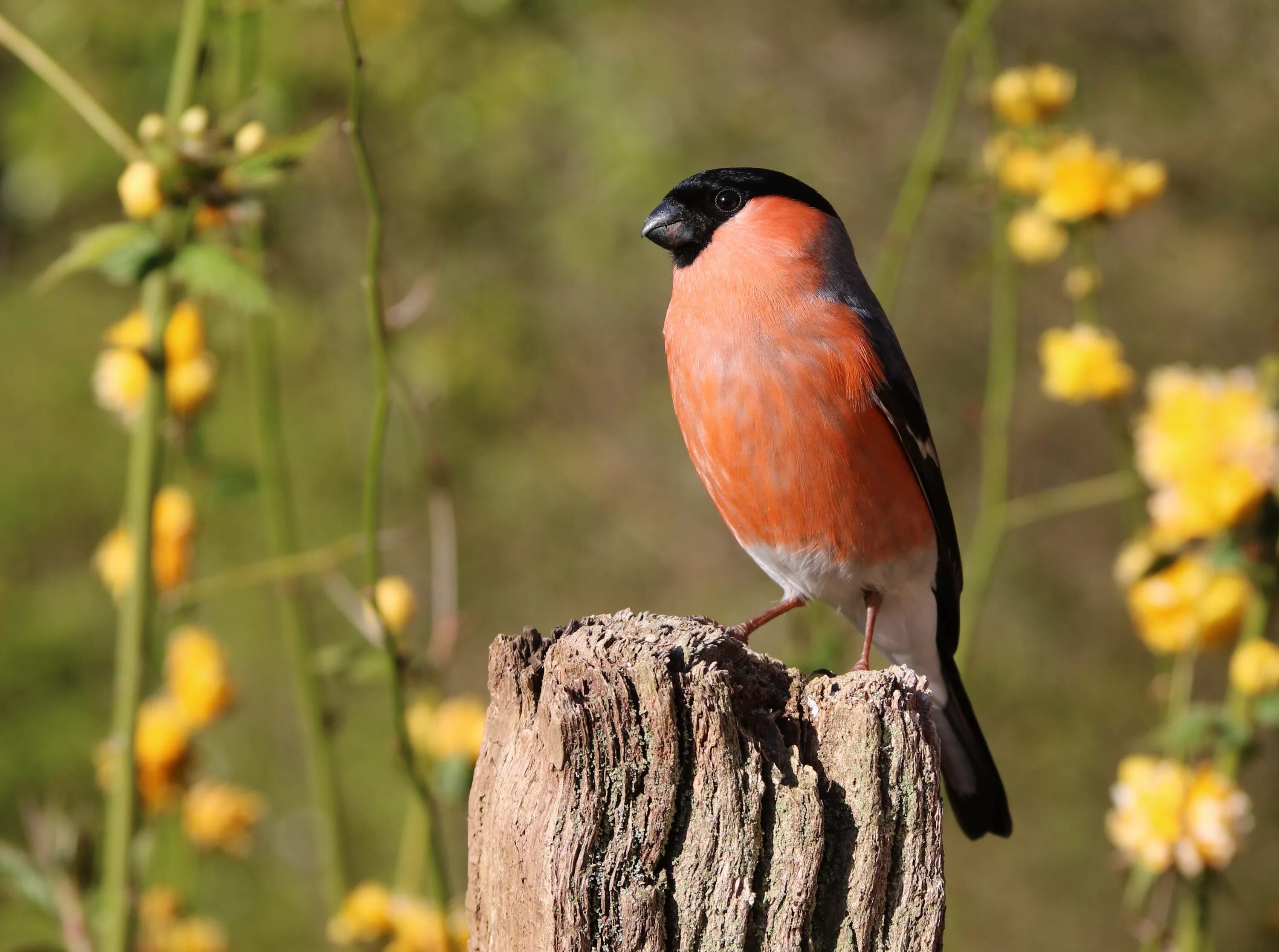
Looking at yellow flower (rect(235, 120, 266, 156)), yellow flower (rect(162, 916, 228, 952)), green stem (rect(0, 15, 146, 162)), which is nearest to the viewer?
yellow flower (rect(235, 120, 266, 156))

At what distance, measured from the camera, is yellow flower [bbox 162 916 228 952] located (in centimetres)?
288

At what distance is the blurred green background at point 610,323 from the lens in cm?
527

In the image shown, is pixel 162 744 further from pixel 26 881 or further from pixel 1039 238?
pixel 1039 238

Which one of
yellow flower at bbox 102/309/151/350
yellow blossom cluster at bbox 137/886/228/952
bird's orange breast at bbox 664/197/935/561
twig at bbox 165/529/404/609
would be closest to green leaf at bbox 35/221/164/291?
yellow flower at bbox 102/309/151/350

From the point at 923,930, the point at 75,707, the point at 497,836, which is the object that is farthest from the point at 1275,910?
the point at 75,707

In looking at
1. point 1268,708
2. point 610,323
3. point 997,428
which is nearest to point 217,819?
point 997,428

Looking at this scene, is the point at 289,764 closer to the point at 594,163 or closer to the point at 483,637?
the point at 483,637

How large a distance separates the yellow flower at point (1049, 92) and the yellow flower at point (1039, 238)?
0.81 ft

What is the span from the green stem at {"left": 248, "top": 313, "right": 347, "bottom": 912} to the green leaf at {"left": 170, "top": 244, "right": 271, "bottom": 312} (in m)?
0.51

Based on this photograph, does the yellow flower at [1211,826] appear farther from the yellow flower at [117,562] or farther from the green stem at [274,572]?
the yellow flower at [117,562]

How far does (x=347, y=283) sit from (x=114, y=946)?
14.9 ft

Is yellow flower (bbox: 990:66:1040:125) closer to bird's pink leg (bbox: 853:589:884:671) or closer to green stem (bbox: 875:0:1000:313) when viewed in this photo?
green stem (bbox: 875:0:1000:313)

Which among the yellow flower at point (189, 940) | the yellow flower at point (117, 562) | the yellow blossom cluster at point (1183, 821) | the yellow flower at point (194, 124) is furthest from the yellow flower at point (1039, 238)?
the yellow flower at point (189, 940)

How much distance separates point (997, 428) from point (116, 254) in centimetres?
188
